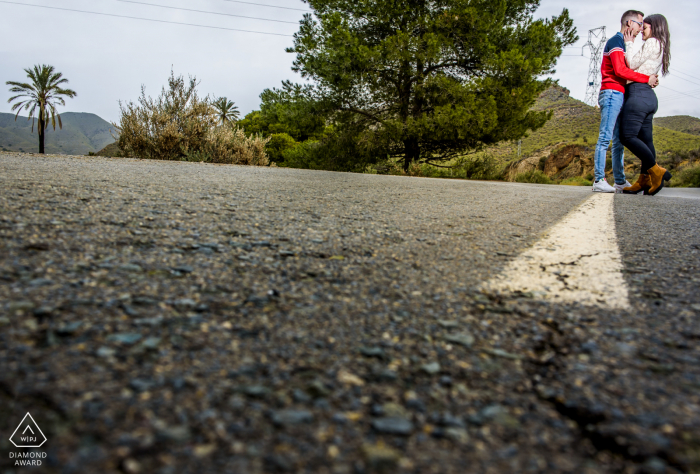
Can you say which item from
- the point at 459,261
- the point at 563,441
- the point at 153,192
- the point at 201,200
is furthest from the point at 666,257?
the point at 153,192

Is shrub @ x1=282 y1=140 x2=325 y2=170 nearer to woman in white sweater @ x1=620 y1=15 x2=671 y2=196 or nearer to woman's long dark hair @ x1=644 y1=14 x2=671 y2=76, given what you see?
woman in white sweater @ x1=620 y1=15 x2=671 y2=196

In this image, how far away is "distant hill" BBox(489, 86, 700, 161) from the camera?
3005 cm

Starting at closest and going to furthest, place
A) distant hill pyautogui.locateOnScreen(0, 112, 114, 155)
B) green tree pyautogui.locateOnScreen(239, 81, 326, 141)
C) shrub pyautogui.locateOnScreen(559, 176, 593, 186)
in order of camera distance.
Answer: green tree pyautogui.locateOnScreen(239, 81, 326, 141)
shrub pyautogui.locateOnScreen(559, 176, 593, 186)
distant hill pyautogui.locateOnScreen(0, 112, 114, 155)

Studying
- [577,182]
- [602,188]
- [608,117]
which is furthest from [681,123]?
[608,117]

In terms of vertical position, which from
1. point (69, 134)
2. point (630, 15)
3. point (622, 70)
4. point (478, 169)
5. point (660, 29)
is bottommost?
point (478, 169)

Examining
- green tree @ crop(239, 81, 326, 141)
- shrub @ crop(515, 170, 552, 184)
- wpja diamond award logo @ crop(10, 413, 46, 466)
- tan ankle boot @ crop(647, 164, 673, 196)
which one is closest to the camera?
wpja diamond award logo @ crop(10, 413, 46, 466)

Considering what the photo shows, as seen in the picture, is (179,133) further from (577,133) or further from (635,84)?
(577,133)

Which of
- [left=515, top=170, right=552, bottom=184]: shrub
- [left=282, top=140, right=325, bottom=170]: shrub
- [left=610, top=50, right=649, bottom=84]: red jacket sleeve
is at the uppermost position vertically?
[left=610, top=50, right=649, bottom=84]: red jacket sleeve

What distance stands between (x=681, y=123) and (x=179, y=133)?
188 ft

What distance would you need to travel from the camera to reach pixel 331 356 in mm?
812

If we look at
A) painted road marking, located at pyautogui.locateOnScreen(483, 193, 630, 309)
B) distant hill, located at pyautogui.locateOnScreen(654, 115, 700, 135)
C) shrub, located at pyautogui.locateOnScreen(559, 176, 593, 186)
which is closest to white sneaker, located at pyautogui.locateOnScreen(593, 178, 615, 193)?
painted road marking, located at pyautogui.locateOnScreen(483, 193, 630, 309)

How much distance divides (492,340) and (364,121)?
1441 centimetres

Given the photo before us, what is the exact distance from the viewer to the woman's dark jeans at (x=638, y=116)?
18.6 feet

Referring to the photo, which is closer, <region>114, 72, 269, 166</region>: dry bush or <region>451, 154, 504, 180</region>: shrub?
<region>114, 72, 269, 166</region>: dry bush
